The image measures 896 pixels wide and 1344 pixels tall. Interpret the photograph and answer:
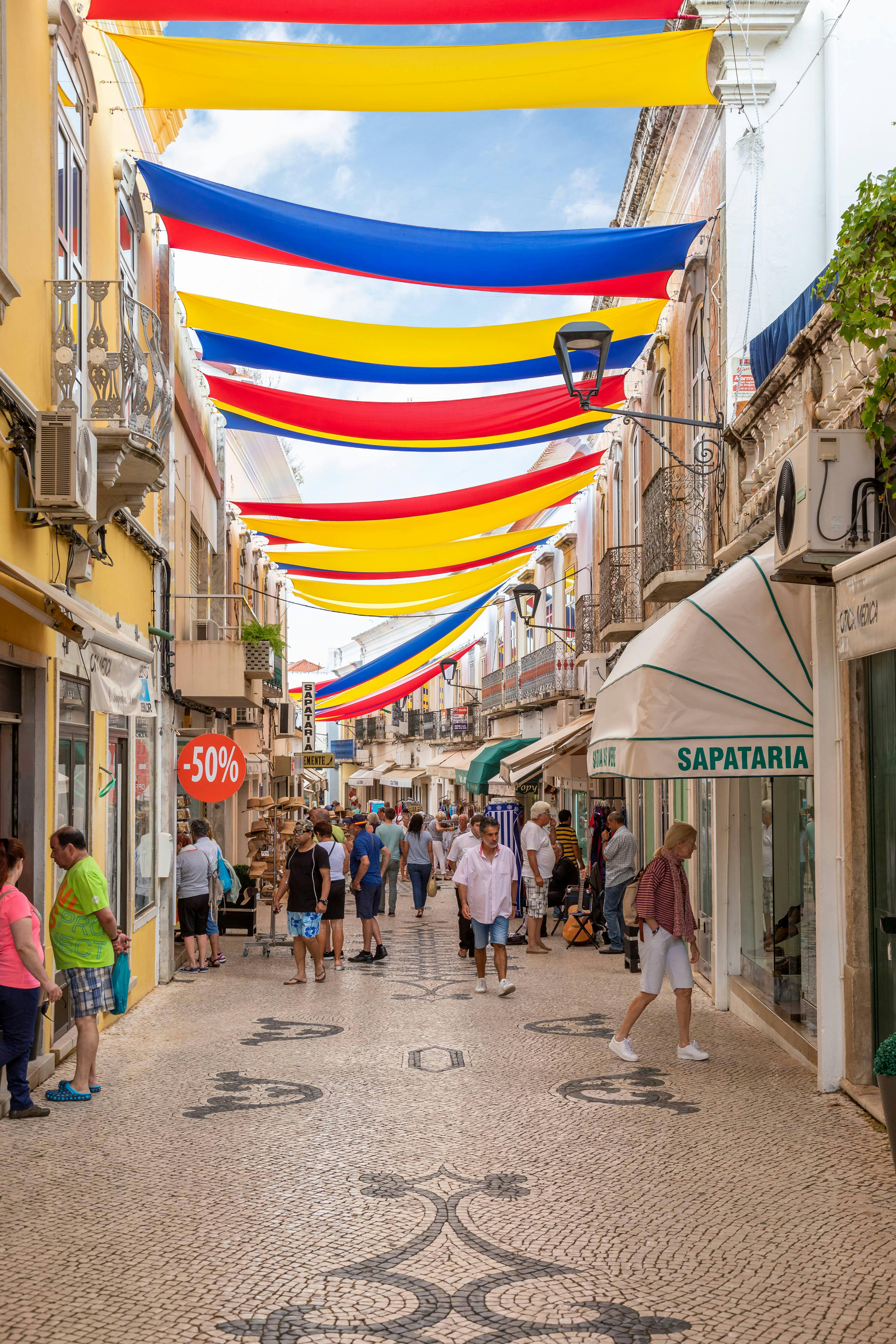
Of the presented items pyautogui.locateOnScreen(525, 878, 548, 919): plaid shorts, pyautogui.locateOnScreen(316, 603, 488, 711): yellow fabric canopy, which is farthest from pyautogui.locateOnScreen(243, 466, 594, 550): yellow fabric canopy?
pyautogui.locateOnScreen(316, 603, 488, 711): yellow fabric canopy

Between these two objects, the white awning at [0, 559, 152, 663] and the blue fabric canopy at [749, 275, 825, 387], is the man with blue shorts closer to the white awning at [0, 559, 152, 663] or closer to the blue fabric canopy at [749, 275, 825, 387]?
the white awning at [0, 559, 152, 663]

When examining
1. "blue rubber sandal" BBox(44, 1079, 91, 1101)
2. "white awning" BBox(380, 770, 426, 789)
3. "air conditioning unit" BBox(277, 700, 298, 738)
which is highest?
"air conditioning unit" BBox(277, 700, 298, 738)

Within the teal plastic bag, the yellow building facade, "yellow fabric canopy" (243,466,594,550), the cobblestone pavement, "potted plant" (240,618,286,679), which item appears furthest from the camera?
"potted plant" (240,618,286,679)

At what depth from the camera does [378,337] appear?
445 inches

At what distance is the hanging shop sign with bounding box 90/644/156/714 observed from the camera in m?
8.70

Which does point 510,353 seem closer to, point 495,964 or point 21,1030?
point 495,964

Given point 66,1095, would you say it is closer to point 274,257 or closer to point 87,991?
point 87,991

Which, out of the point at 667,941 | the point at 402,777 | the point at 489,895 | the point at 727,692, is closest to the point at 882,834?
the point at 727,692

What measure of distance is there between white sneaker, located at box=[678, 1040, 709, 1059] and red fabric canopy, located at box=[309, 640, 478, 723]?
78.2 ft

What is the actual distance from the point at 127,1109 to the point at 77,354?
4766 mm

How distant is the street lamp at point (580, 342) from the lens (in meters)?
9.45

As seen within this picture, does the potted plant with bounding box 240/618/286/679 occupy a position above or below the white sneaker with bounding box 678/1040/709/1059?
above

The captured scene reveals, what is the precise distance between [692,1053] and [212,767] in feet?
19.9

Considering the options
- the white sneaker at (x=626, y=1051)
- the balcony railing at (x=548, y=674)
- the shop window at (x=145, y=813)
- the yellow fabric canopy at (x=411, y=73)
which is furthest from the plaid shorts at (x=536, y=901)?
the balcony railing at (x=548, y=674)
